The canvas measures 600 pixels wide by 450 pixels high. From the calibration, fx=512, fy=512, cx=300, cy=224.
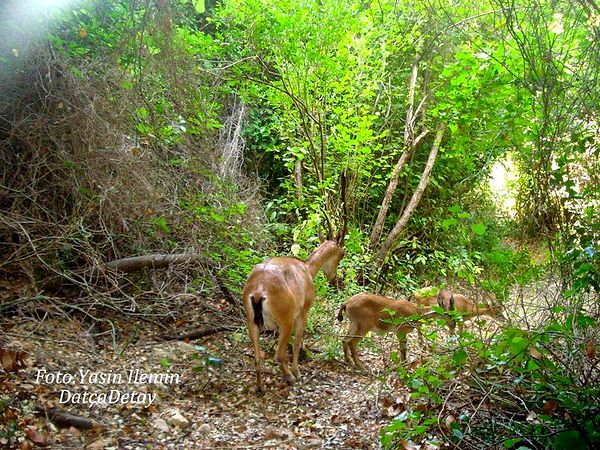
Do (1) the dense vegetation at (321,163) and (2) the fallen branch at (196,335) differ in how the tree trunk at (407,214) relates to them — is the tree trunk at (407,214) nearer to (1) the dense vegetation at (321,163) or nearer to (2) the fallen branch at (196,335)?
(1) the dense vegetation at (321,163)

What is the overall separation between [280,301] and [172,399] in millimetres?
1437

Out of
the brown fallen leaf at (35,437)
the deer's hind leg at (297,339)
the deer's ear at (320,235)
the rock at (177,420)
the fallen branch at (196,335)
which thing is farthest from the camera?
the deer's ear at (320,235)

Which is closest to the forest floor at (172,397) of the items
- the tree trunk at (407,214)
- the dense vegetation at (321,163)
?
the dense vegetation at (321,163)

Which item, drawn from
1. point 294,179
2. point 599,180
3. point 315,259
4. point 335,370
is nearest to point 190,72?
point 315,259

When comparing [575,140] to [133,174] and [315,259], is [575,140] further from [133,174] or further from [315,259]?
[133,174]

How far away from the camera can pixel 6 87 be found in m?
5.11

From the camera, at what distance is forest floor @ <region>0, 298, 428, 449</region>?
413cm

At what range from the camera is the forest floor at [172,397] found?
4129 mm

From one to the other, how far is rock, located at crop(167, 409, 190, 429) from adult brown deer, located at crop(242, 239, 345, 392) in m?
0.99

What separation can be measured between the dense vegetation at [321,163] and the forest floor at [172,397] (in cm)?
50

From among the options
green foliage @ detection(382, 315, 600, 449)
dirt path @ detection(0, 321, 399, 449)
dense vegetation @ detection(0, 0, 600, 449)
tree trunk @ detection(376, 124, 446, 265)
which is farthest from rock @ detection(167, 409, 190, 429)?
A: tree trunk @ detection(376, 124, 446, 265)

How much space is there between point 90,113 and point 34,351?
2432mm

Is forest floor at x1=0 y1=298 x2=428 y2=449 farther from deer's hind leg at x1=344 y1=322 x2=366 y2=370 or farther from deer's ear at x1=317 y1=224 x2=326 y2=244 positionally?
deer's ear at x1=317 y1=224 x2=326 y2=244

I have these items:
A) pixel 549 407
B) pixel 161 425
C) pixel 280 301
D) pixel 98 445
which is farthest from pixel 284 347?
pixel 549 407
